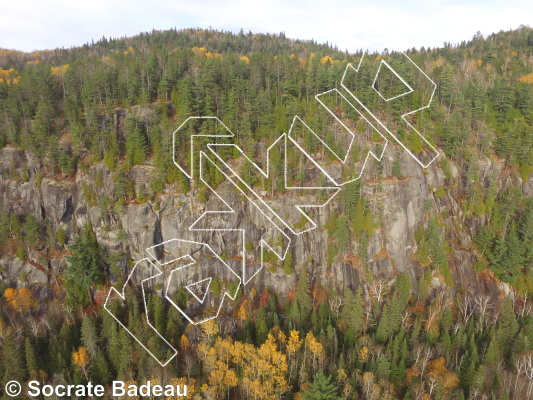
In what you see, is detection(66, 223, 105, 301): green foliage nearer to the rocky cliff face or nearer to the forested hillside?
the forested hillside

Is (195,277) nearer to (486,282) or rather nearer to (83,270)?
(83,270)

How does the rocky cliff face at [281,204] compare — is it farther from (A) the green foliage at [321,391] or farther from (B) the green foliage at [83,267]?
(A) the green foliage at [321,391]

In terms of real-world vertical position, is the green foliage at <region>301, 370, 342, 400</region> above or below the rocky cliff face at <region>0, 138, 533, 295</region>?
below

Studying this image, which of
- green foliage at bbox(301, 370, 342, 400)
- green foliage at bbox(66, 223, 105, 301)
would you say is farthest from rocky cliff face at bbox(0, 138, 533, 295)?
green foliage at bbox(301, 370, 342, 400)

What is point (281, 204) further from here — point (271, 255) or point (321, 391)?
point (321, 391)

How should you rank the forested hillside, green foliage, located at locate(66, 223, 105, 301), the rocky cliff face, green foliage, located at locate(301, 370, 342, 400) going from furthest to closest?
green foliage, located at locate(66, 223, 105, 301), the rocky cliff face, the forested hillside, green foliage, located at locate(301, 370, 342, 400)

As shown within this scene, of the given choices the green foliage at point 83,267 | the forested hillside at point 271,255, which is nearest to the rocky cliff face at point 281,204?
the forested hillside at point 271,255

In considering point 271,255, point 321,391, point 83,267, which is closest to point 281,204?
point 271,255
